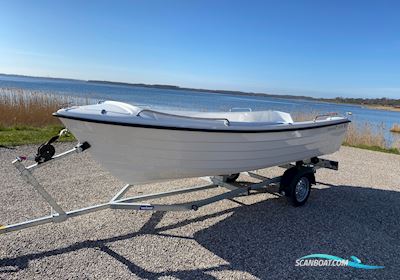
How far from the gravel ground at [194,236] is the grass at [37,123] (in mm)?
3103

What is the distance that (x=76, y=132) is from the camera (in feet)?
10.6

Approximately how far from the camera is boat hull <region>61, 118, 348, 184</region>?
10.6 ft

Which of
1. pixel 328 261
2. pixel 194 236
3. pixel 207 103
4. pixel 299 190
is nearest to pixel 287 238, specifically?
pixel 328 261

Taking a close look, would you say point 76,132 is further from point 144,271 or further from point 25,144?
point 25,144

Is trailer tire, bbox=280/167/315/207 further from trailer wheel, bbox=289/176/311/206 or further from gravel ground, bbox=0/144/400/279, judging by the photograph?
gravel ground, bbox=0/144/400/279

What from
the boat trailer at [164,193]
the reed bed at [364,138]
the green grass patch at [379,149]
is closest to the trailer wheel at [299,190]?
the boat trailer at [164,193]

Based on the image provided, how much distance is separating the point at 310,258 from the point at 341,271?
308 mm

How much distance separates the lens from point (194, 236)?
147 inches

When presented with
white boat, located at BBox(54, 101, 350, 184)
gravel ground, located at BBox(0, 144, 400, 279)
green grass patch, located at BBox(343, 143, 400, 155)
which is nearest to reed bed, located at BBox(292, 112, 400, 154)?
green grass patch, located at BBox(343, 143, 400, 155)

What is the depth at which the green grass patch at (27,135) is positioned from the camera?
7.88 m

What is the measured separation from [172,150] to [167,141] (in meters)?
0.13

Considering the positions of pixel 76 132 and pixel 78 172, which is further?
pixel 78 172

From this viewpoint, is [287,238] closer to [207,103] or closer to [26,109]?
[26,109]

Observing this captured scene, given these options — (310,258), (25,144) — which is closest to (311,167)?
(310,258)
